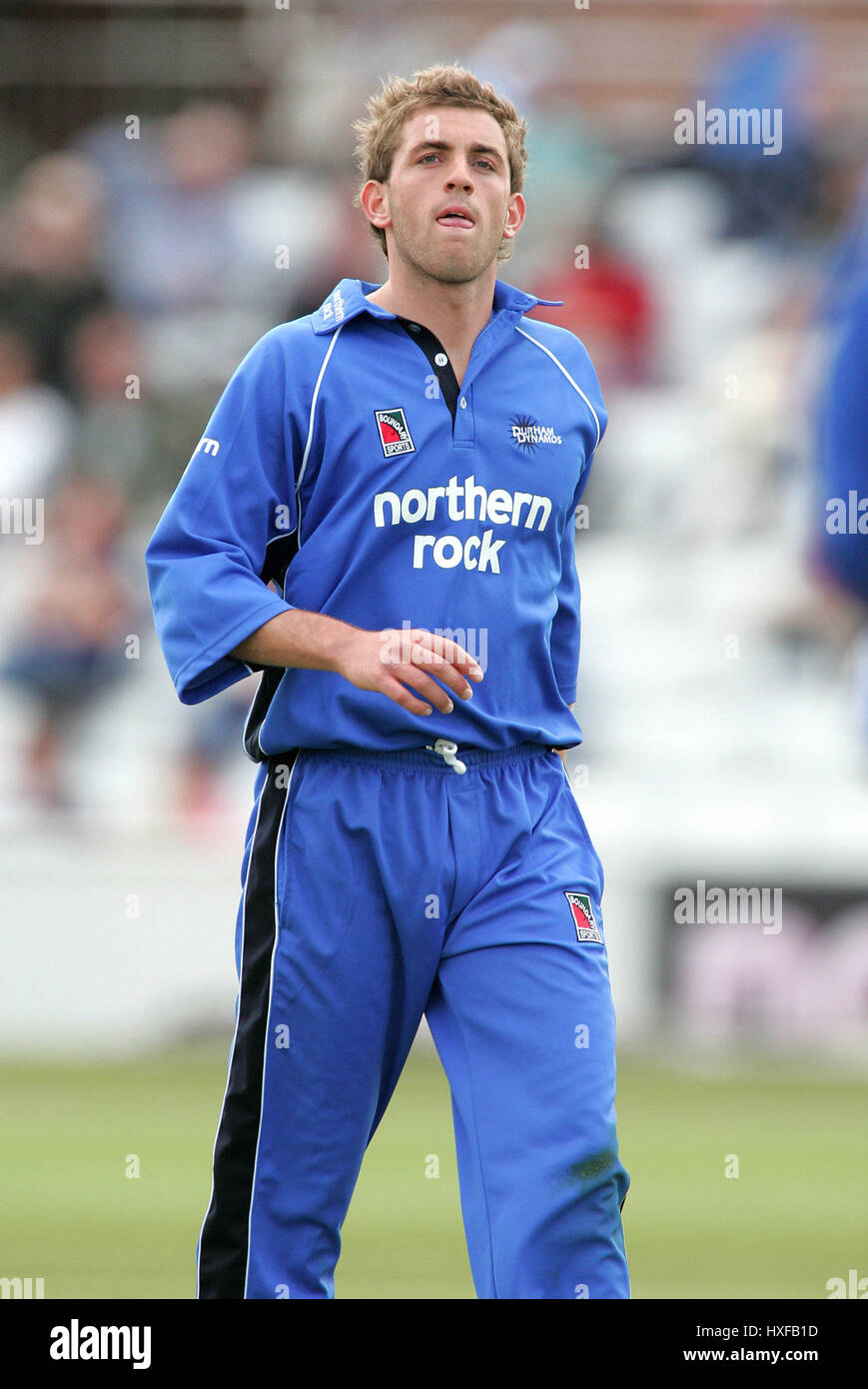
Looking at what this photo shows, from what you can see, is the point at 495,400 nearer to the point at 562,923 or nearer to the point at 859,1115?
the point at 562,923

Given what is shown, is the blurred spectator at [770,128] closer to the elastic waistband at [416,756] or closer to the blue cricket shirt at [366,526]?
the blue cricket shirt at [366,526]

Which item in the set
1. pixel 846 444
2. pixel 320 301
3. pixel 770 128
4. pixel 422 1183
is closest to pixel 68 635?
pixel 320 301

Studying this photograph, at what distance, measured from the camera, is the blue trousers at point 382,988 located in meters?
3.61

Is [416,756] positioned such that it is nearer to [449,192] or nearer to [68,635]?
[449,192]

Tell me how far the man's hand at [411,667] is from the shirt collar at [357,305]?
0.69 m

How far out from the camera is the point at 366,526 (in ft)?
12.3

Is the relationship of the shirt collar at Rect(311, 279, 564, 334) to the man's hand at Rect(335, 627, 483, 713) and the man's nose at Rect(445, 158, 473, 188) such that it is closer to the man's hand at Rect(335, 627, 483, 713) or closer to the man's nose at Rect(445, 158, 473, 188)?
the man's nose at Rect(445, 158, 473, 188)

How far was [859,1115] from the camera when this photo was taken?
8438mm

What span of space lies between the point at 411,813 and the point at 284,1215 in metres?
0.75

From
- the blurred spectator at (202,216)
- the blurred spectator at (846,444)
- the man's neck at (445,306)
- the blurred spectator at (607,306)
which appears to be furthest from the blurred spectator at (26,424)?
the blurred spectator at (846,444)

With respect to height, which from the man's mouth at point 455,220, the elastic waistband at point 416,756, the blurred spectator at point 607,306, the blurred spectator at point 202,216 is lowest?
the elastic waistband at point 416,756

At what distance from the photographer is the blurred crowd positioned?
11172 millimetres

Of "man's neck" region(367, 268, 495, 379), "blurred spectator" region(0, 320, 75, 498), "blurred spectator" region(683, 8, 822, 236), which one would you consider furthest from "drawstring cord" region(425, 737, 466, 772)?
"blurred spectator" region(683, 8, 822, 236)
